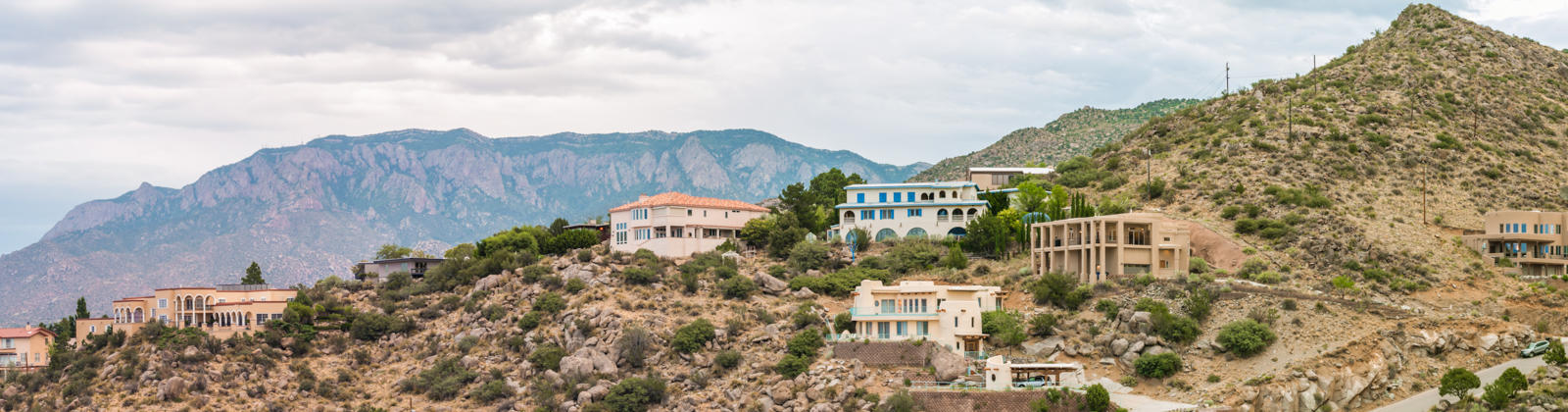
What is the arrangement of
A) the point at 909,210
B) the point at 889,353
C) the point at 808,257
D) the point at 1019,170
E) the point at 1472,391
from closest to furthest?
the point at 1472,391 → the point at 889,353 → the point at 808,257 → the point at 909,210 → the point at 1019,170

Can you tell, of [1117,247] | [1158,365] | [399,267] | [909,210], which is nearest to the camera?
[1158,365]

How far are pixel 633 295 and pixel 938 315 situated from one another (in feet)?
59.2

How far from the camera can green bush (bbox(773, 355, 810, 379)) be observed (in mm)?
68188

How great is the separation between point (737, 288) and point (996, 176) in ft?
114

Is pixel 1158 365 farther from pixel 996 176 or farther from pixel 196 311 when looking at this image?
pixel 196 311

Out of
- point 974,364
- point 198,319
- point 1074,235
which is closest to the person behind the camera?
point 974,364

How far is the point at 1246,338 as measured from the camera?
6456 cm

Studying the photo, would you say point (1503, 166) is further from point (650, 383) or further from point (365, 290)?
point (365, 290)

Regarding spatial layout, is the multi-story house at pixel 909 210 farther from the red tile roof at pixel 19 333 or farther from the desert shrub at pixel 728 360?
the red tile roof at pixel 19 333

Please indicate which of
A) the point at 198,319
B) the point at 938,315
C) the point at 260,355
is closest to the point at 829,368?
the point at 938,315

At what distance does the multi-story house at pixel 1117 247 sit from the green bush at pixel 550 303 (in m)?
24.6

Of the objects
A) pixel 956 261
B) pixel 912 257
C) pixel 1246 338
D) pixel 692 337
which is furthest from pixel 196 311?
pixel 1246 338

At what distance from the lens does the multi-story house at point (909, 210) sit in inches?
3575

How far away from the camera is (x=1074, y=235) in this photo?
255ft
